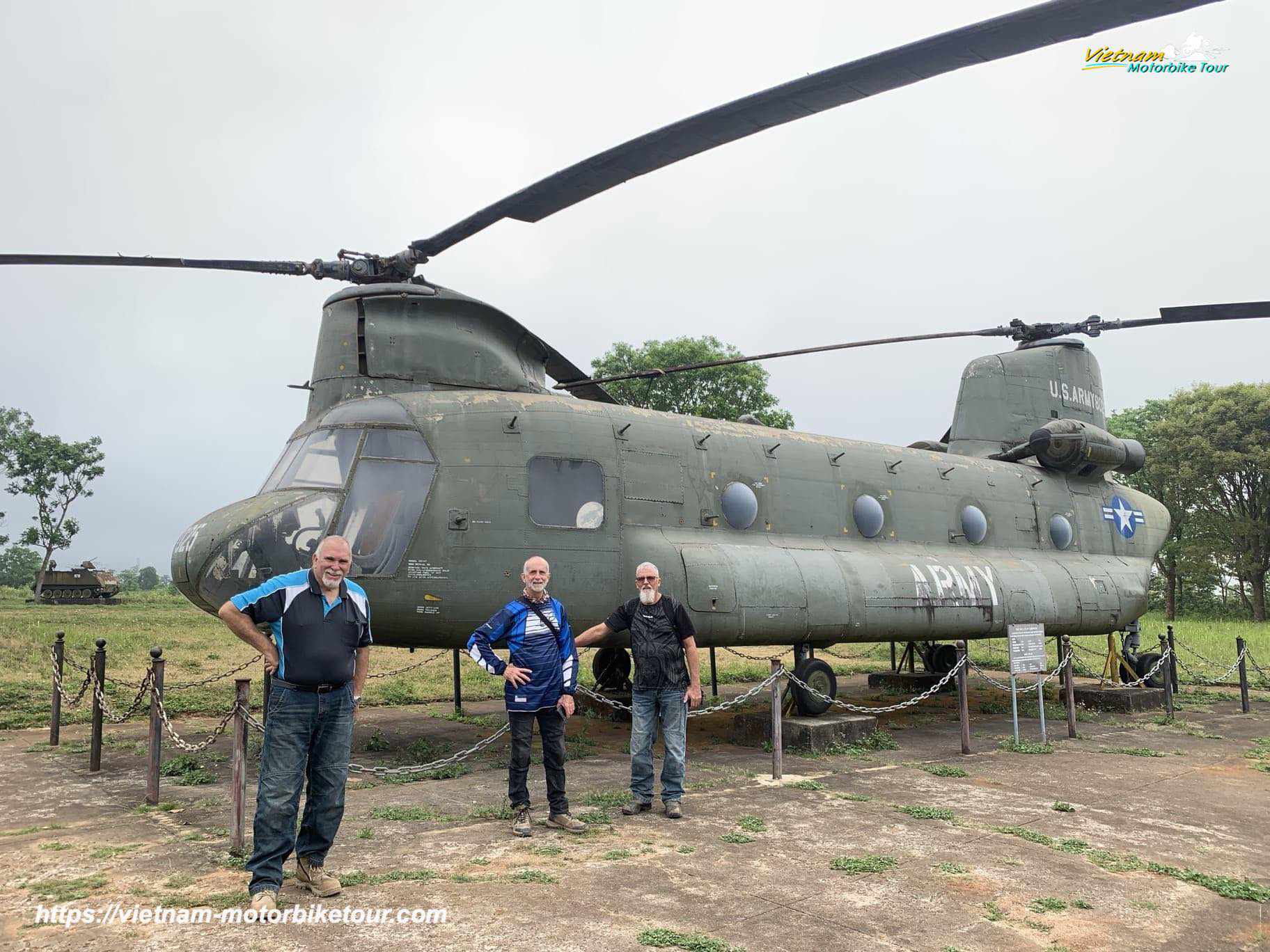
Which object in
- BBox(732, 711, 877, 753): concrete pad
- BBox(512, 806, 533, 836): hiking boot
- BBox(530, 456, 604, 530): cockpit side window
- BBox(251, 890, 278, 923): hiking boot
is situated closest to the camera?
BBox(251, 890, 278, 923): hiking boot

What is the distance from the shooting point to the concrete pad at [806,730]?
9625 millimetres

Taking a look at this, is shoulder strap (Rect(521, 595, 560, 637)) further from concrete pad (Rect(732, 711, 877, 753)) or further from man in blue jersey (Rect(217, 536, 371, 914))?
concrete pad (Rect(732, 711, 877, 753))

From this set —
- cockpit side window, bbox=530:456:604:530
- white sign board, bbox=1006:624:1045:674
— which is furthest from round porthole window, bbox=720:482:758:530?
white sign board, bbox=1006:624:1045:674

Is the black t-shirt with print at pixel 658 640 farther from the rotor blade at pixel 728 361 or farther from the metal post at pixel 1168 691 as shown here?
the metal post at pixel 1168 691

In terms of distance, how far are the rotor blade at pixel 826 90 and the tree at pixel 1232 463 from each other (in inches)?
1548

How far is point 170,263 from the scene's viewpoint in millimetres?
7996

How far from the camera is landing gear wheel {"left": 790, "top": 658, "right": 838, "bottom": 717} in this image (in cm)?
1022

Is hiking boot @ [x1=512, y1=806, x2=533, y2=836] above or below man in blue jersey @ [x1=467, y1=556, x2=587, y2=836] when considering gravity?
below

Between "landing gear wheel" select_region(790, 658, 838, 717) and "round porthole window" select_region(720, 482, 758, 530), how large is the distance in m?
1.83

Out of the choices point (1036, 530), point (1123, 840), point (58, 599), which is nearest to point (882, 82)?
point (1123, 840)

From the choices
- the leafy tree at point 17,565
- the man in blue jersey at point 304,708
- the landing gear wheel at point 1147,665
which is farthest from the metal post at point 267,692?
the leafy tree at point 17,565

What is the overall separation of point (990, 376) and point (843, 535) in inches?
226

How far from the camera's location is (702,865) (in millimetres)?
5398

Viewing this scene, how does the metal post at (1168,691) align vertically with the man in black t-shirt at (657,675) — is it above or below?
below
